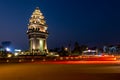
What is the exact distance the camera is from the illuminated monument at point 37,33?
134 m

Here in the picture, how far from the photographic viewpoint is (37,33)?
137m

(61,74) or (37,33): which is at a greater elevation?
(37,33)

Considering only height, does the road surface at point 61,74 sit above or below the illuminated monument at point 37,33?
below

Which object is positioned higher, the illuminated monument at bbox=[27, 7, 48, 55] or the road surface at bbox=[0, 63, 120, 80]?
the illuminated monument at bbox=[27, 7, 48, 55]

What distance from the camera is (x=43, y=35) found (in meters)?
143

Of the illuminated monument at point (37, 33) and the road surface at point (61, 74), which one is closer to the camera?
the road surface at point (61, 74)

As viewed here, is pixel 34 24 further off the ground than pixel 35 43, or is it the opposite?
pixel 34 24

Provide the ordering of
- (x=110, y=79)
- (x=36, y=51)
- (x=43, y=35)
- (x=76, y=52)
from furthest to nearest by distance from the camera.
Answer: (x=76, y=52)
(x=43, y=35)
(x=36, y=51)
(x=110, y=79)

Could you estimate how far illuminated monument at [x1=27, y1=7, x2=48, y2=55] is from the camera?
440 feet

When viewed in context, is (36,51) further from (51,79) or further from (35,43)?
(51,79)

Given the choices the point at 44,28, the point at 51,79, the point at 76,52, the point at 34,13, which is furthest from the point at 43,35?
the point at 51,79

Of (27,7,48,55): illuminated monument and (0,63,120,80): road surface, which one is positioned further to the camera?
(27,7,48,55): illuminated monument

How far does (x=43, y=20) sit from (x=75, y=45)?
155 feet

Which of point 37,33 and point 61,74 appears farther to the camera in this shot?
point 37,33
